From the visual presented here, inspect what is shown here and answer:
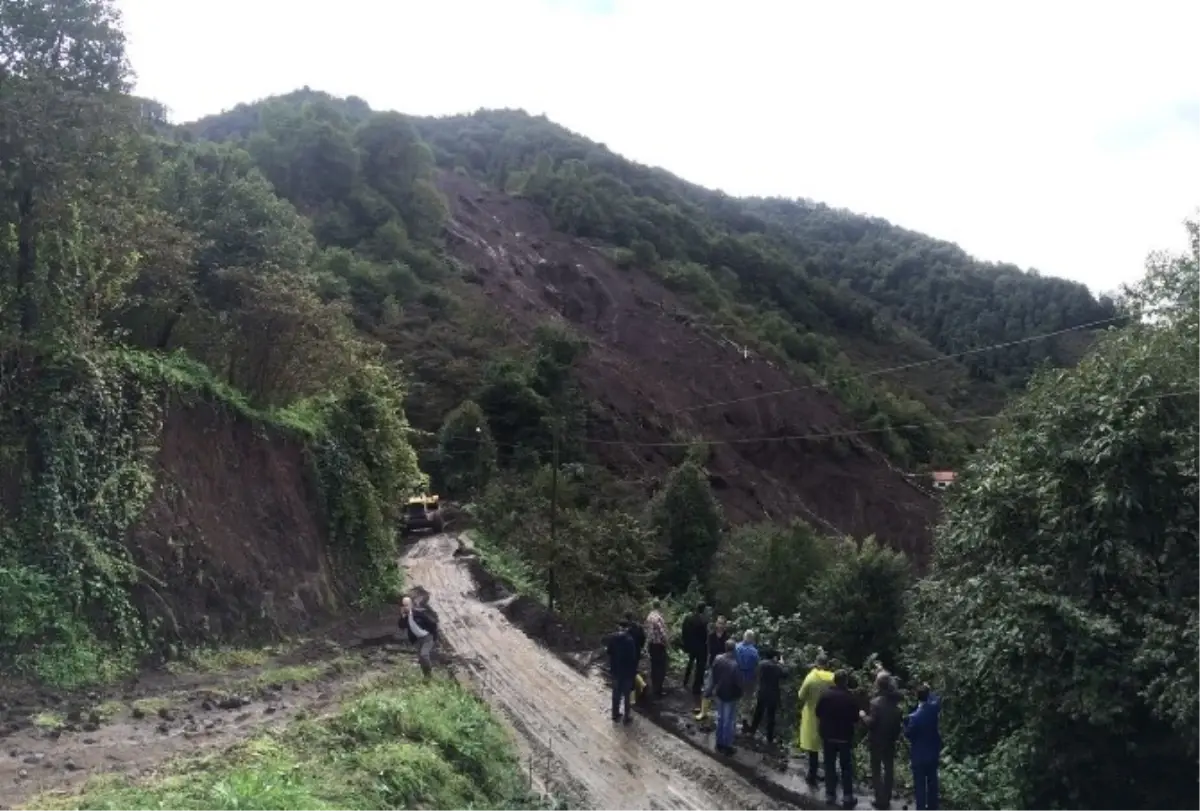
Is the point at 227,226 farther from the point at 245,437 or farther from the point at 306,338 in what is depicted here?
the point at 245,437

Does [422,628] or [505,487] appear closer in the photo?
[422,628]

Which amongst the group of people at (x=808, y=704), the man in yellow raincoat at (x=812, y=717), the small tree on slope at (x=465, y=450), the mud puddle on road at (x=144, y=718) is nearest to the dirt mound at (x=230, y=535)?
the mud puddle on road at (x=144, y=718)

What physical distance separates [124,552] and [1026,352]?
370ft

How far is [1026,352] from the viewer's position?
112 metres

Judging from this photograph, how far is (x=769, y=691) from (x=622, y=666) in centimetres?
242

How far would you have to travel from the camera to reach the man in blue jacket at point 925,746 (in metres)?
10.9

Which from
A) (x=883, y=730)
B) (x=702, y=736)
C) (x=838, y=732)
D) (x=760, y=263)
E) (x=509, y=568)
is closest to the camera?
(x=883, y=730)

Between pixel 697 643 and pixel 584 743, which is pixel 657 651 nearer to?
pixel 697 643

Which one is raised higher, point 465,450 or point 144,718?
point 465,450

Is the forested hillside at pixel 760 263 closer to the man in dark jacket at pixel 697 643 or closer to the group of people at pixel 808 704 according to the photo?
the man in dark jacket at pixel 697 643

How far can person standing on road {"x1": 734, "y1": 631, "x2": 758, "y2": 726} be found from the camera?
47.6ft

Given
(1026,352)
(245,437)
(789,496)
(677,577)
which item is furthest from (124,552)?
(1026,352)

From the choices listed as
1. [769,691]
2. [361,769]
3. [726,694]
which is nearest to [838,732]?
[726,694]

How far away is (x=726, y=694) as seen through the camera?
544 inches
